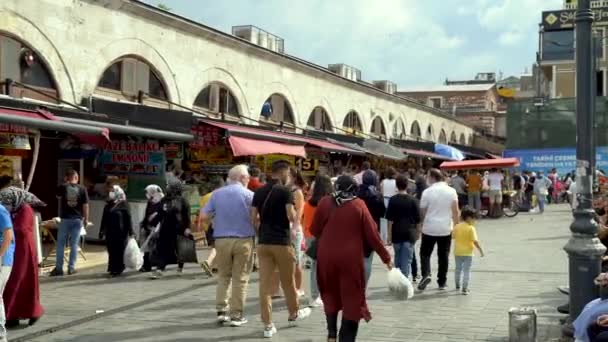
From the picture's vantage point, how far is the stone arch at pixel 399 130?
34.5 metres

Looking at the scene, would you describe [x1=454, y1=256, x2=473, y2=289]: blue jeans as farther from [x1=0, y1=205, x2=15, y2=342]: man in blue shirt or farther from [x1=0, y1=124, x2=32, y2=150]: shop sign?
[x1=0, y1=124, x2=32, y2=150]: shop sign

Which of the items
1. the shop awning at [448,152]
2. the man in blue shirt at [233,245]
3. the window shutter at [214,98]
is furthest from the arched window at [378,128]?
the man in blue shirt at [233,245]

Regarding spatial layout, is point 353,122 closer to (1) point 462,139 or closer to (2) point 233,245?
(1) point 462,139

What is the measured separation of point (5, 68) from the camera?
507 inches

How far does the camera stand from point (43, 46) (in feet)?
44.1

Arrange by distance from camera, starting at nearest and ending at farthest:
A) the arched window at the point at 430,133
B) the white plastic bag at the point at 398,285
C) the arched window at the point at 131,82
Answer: the white plastic bag at the point at 398,285 → the arched window at the point at 131,82 → the arched window at the point at 430,133

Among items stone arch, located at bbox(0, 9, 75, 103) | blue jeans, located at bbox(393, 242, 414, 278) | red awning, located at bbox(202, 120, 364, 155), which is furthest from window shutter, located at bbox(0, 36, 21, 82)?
blue jeans, located at bbox(393, 242, 414, 278)

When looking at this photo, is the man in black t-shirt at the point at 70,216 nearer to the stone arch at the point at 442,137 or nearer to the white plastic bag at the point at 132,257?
the white plastic bag at the point at 132,257

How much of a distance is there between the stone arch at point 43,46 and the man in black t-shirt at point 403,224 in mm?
7645

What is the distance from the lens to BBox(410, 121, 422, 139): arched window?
37.9m

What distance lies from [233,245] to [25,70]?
7846mm

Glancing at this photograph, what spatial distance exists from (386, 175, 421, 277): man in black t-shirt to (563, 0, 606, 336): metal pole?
10.2ft

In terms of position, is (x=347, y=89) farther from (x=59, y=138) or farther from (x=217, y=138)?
(x=59, y=138)

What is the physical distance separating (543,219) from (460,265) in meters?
13.9
